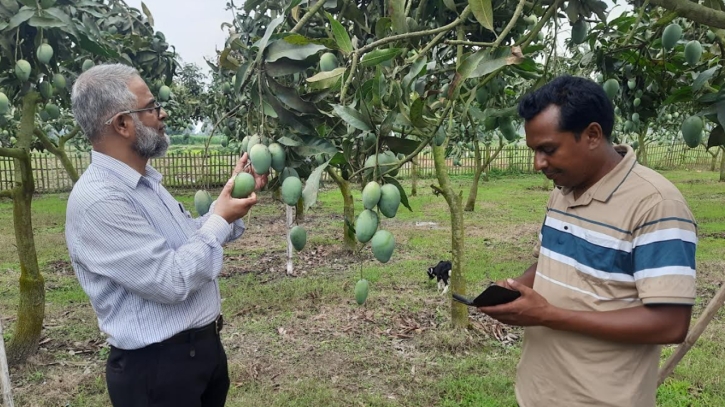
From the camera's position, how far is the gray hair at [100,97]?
133 centimetres

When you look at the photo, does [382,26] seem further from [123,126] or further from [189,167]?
[189,167]

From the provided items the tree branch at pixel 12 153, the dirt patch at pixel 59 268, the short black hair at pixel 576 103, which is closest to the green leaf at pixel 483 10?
the short black hair at pixel 576 103

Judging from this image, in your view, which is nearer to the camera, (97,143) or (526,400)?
(526,400)

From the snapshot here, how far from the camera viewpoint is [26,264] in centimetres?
284

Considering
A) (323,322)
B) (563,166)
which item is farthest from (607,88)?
(323,322)

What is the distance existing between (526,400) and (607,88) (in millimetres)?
1178

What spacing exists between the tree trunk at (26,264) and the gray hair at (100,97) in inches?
59.8

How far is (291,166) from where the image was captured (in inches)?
44.1

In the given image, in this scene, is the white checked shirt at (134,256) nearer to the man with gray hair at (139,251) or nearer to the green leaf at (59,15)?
the man with gray hair at (139,251)

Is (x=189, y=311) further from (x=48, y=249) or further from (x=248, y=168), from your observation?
(x=48, y=249)

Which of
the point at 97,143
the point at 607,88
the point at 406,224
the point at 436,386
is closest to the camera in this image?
the point at 97,143

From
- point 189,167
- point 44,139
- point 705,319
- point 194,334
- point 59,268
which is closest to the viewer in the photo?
point 194,334

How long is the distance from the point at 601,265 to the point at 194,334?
1.00 metres

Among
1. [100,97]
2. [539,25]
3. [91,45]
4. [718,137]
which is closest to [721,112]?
[718,137]
